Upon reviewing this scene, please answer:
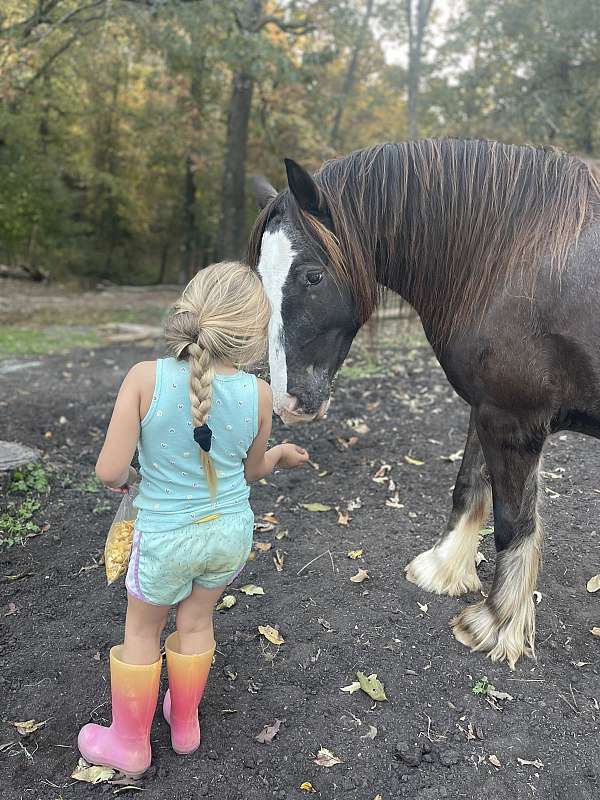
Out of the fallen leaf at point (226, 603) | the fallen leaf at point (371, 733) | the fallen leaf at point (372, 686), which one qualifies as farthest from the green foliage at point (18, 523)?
the fallen leaf at point (371, 733)

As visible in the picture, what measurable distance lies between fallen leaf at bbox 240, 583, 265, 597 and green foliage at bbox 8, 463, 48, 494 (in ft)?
5.40

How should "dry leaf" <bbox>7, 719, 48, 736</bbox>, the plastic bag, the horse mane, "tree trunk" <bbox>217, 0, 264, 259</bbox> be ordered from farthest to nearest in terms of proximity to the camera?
"tree trunk" <bbox>217, 0, 264, 259</bbox> < the horse mane < "dry leaf" <bbox>7, 719, 48, 736</bbox> < the plastic bag

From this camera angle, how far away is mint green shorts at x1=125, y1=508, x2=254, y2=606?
5.91ft

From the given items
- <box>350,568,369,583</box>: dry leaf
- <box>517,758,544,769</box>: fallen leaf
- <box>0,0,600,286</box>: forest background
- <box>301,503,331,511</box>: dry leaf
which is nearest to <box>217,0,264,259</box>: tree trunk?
<box>0,0,600,286</box>: forest background

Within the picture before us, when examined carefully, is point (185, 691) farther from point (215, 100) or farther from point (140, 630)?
point (215, 100)

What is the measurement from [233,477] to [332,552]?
5.36 ft

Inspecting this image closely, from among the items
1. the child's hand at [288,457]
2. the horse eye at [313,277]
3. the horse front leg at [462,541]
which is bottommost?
the horse front leg at [462,541]

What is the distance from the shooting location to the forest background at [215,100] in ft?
34.6

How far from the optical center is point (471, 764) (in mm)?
2088

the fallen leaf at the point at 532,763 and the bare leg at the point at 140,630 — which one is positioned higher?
the bare leg at the point at 140,630

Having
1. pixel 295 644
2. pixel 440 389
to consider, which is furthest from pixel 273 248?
pixel 440 389

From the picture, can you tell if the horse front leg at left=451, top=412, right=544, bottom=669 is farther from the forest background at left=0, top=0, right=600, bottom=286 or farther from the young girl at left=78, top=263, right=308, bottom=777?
the forest background at left=0, top=0, right=600, bottom=286

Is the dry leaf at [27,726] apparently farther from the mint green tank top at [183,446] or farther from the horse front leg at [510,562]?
the horse front leg at [510,562]

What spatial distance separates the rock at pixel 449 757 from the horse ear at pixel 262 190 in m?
2.24
